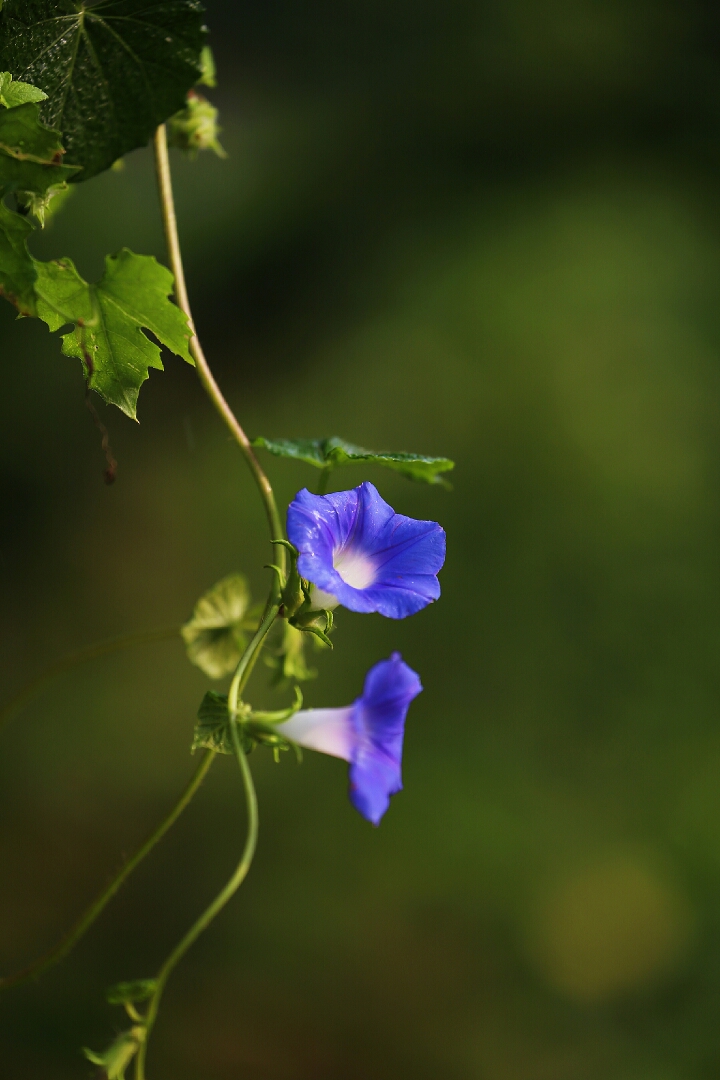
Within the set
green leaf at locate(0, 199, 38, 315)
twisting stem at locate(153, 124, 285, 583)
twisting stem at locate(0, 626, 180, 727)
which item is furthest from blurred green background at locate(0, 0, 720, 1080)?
green leaf at locate(0, 199, 38, 315)

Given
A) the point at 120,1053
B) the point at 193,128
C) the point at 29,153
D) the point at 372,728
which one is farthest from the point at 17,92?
the point at 120,1053

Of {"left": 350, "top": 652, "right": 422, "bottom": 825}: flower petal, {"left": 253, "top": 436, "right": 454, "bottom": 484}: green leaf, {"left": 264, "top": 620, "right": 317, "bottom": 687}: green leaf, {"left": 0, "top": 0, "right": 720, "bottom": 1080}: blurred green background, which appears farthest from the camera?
{"left": 0, "top": 0, "right": 720, "bottom": 1080}: blurred green background

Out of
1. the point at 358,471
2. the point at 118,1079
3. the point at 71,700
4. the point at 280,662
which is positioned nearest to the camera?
the point at 118,1079

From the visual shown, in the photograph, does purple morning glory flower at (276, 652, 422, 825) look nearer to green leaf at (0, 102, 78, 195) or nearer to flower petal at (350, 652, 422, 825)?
flower petal at (350, 652, 422, 825)

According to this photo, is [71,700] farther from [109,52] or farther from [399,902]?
[109,52]

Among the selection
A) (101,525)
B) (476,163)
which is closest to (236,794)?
(101,525)

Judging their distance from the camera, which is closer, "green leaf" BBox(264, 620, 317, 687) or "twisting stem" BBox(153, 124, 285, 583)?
"twisting stem" BBox(153, 124, 285, 583)

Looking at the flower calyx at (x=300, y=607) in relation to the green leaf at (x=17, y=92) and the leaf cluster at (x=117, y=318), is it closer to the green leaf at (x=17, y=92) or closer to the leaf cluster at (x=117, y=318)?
the leaf cluster at (x=117, y=318)

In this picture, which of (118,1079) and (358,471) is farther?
(358,471)
